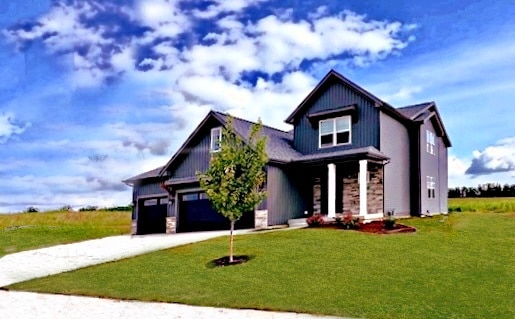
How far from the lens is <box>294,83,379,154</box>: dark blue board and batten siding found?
28000 mm

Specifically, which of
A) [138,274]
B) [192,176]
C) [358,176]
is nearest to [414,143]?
[358,176]

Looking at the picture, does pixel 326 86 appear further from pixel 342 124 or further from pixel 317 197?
pixel 317 197

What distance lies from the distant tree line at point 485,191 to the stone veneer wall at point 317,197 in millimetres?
25211

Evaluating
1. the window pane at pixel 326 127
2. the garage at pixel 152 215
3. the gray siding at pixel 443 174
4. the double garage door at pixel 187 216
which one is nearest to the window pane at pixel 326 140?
the window pane at pixel 326 127

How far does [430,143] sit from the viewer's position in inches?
1287

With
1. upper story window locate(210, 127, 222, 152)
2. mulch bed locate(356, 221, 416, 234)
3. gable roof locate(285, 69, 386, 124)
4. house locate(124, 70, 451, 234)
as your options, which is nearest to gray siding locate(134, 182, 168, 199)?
house locate(124, 70, 451, 234)

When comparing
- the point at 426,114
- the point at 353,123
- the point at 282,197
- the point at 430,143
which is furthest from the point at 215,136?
the point at 430,143

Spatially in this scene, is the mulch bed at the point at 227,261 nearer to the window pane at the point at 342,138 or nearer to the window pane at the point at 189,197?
the window pane at the point at 342,138

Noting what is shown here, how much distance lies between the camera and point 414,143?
31062mm

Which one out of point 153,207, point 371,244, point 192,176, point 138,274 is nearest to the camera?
point 138,274

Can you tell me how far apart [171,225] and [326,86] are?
42.0ft

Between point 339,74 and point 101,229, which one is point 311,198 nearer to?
point 339,74

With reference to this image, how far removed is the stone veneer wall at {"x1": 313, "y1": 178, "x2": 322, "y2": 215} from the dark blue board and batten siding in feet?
5.93

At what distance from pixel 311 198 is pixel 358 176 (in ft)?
11.3
